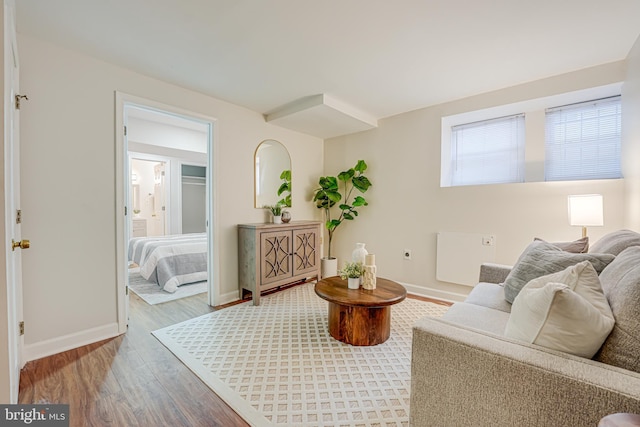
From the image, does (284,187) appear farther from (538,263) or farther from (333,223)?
(538,263)

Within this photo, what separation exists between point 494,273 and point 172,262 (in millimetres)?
3721

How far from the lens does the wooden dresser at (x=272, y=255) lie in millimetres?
3010

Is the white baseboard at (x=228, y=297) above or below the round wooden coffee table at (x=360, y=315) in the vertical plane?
below

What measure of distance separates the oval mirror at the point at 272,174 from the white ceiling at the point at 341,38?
951 millimetres

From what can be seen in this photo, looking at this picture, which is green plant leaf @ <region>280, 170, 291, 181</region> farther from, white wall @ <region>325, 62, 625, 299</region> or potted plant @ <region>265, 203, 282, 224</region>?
white wall @ <region>325, 62, 625, 299</region>

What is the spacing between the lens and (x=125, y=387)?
5.40ft

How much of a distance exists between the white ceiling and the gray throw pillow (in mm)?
1528

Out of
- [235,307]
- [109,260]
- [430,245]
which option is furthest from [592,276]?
[109,260]

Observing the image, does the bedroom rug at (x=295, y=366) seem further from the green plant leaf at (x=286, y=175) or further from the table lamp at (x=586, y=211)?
the green plant leaf at (x=286, y=175)

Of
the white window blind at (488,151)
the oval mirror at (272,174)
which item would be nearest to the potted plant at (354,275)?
the oval mirror at (272,174)

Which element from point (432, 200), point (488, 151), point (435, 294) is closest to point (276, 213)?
point (432, 200)

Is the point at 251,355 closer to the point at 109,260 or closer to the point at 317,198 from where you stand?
the point at 109,260

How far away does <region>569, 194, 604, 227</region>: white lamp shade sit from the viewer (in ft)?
6.97

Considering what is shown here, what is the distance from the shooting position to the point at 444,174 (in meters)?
3.35
